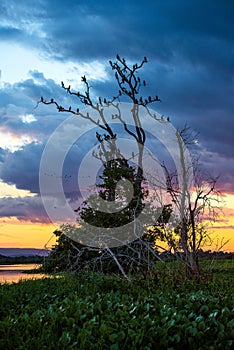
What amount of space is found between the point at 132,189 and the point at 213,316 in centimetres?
1034

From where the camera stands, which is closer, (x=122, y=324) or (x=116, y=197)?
(x=122, y=324)

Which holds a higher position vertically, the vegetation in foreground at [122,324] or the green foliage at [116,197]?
the green foliage at [116,197]

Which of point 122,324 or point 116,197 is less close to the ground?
point 116,197

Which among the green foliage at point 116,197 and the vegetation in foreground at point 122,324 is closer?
the vegetation in foreground at point 122,324

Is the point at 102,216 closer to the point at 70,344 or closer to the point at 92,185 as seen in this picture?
the point at 92,185

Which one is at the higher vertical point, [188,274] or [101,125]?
[101,125]

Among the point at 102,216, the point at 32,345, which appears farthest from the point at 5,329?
the point at 102,216

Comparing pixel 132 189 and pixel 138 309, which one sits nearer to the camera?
pixel 138 309

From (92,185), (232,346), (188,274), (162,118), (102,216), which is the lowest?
(232,346)

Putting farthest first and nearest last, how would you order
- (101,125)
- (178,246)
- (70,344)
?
(101,125), (178,246), (70,344)

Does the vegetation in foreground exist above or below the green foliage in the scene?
below

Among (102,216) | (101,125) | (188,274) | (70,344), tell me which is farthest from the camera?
(101,125)

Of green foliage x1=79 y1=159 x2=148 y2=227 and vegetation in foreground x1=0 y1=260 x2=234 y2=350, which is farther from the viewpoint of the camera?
green foliage x1=79 y1=159 x2=148 y2=227

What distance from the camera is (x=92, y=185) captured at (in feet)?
55.0
